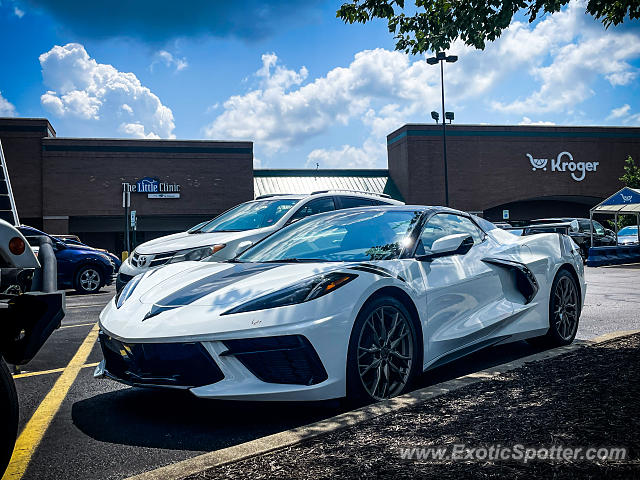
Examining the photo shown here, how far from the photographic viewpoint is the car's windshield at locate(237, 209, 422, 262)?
4.32 meters

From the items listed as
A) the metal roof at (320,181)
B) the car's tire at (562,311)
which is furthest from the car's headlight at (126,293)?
the metal roof at (320,181)

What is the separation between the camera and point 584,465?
94.5 inches

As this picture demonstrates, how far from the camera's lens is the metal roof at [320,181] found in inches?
1505

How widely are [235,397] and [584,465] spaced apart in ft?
5.83

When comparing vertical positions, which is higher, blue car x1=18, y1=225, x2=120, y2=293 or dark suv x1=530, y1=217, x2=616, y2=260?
dark suv x1=530, y1=217, x2=616, y2=260

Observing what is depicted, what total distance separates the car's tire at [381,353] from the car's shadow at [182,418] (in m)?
0.19

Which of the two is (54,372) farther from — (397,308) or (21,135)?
(21,135)

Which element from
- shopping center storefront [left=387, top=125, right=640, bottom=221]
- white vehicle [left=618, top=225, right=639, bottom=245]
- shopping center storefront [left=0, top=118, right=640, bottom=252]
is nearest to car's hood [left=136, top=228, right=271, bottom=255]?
white vehicle [left=618, top=225, right=639, bottom=245]

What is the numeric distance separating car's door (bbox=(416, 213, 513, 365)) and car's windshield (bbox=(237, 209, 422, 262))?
202 millimetres

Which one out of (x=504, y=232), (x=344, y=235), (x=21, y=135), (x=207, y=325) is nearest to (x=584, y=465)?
(x=207, y=325)

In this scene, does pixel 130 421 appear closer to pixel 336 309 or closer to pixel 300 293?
pixel 300 293

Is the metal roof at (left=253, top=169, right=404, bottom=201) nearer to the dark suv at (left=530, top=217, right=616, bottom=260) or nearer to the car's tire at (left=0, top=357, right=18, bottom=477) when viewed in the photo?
the dark suv at (left=530, top=217, right=616, bottom=260)

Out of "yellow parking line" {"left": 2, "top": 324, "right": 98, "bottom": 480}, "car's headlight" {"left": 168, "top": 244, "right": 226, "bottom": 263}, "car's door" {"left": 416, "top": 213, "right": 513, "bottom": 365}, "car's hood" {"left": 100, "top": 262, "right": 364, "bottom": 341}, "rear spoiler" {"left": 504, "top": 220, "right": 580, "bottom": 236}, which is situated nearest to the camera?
"yellow parking line" {"left": 2, "top": 324, "right": 98, "bottom": 480}

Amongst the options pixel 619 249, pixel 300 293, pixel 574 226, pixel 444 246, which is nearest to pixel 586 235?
pixel 574 226
